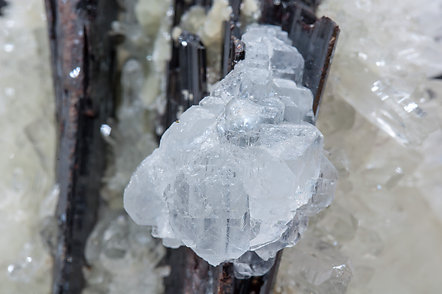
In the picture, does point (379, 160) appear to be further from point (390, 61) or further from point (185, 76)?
point (185, 76)

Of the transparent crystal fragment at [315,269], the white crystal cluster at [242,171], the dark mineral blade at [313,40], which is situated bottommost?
the transparent crystal fragment at [315,269]

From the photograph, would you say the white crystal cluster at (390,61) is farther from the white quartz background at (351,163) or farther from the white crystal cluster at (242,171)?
the white crystal cluster at (242,171)

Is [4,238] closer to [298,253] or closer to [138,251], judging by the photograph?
[138,251]

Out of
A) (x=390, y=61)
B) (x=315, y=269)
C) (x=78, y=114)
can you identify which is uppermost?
(x=390, y=61)

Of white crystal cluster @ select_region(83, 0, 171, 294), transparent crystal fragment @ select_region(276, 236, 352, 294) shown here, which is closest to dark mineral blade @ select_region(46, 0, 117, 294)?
white crystal cluster @ select_region(83, 0, 171, 294)

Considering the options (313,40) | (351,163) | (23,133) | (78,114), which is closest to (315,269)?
(351,163)

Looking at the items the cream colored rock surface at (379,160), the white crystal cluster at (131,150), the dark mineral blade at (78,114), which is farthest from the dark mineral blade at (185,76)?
the cream colored rock surface at (379,160)

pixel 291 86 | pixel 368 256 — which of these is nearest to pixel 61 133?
pixel 291 86

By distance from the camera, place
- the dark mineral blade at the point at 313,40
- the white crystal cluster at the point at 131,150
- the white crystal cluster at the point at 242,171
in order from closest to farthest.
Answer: the white crystal cluster at the point at 242,171
the dark mineral blade at the point at 313,40
the white crystal cluster at the point at 131,150
